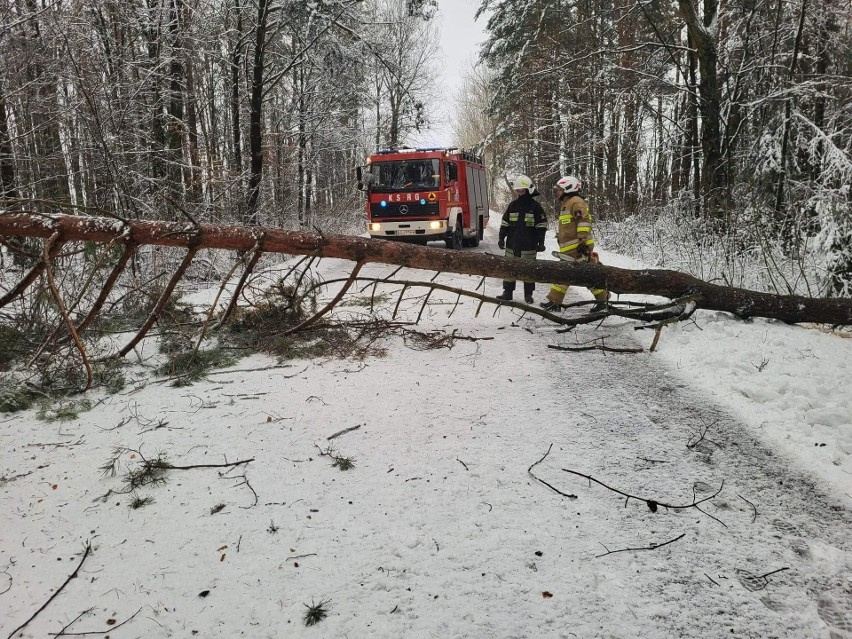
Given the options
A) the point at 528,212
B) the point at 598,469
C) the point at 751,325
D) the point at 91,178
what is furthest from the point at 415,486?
the point at 91,178

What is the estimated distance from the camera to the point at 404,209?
11.6 m

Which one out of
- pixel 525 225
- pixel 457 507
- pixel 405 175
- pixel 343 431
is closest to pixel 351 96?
pixel 405 175

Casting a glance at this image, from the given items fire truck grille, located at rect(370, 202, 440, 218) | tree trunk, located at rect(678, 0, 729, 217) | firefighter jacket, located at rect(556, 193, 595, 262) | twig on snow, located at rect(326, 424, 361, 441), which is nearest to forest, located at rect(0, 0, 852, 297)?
tree trunk, located at rect(678, 0, 729, 217)

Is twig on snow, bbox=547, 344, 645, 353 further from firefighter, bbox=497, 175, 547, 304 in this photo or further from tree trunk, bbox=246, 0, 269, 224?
tree trunk, bbox=246, 0, 269, 224

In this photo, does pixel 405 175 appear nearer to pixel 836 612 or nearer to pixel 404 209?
pixel 404 209

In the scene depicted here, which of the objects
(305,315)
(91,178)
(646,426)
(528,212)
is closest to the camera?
(646,426)

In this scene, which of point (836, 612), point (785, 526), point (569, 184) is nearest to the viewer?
point (836, 612)

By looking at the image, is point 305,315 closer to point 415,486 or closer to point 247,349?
point 247,349

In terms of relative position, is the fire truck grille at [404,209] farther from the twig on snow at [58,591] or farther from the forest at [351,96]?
the twig on snow at [58,591]

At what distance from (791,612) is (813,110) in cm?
1073

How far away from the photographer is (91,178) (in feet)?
29.1

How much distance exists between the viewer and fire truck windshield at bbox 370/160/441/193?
11.6m

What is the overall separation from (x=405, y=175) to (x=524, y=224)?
5741 millimetres

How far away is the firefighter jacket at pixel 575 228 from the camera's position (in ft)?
20.4
